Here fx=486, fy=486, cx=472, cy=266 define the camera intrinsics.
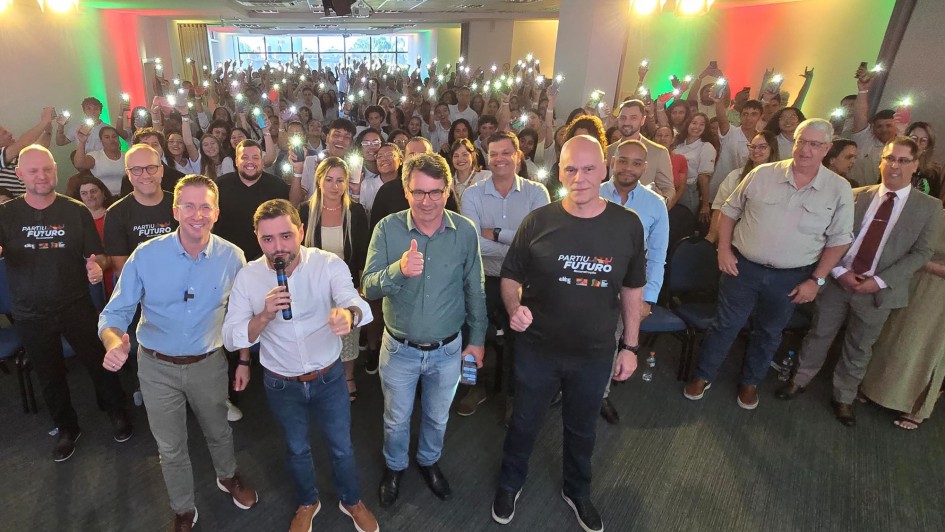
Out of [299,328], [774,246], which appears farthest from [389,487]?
[774,246]

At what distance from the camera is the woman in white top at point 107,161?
15.8 feet

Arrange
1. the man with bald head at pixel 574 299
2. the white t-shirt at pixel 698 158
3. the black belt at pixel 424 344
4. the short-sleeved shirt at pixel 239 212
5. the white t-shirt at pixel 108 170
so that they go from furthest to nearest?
the white t-shirt at pixel 698 158
the white t-shirt at pixel 108 170
the short-sleeved shirt at pixel 239 212
the black belt at pixel 424 344
the man with bald head at pixel 574 299

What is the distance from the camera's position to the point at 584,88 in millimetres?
9055

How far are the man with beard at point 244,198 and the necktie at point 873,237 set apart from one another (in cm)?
419

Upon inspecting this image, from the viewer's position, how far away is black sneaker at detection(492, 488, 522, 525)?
102 inches

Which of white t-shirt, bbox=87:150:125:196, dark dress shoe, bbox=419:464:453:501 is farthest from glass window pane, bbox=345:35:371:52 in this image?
dark dress shoe, bbox=419:464:453:501

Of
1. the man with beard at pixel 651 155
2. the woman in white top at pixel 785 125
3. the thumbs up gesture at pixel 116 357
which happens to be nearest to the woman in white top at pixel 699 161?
the woman in white top at pixel 785 125

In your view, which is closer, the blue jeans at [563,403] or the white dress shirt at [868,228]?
the blue jeans at [563,403]

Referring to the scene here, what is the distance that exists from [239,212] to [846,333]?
453 centimetres

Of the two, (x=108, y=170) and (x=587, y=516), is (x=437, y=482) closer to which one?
(x=587, y=516)

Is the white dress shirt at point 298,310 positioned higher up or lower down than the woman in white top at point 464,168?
lower down

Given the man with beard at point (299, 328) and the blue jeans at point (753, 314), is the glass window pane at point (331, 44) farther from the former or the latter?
the man with beard at point (299, 328)

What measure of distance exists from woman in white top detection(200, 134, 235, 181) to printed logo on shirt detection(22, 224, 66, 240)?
233 cm

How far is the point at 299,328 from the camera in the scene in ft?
6.97
